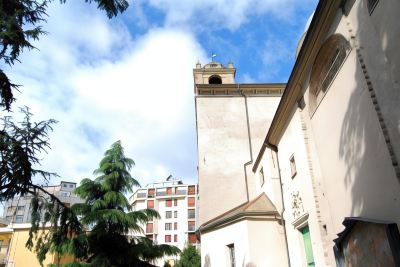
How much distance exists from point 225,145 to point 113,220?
10.8 metres

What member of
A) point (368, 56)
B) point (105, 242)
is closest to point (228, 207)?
point (105, 242)

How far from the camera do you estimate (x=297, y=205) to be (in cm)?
1117

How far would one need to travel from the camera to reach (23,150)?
6.54 m

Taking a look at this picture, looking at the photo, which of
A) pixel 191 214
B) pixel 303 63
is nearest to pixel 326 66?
pixel 303 63

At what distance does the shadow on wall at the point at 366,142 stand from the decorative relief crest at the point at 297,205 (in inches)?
130

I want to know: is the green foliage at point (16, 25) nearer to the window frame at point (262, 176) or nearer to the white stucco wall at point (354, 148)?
the white stucco wall at point (354, 148)

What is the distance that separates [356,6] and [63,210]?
754 centimetres

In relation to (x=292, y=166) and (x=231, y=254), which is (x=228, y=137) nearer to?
(x=231, y=254)

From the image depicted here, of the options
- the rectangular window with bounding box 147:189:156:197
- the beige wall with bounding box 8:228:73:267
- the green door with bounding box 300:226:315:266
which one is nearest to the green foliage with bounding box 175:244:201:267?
the beige wall with bounding box 8:228:73:267

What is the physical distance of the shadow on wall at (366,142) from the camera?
6.07m

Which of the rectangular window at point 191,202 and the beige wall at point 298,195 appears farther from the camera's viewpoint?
the rectangular window at point 191,202

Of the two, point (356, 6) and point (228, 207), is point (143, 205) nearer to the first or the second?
point (228, 207)

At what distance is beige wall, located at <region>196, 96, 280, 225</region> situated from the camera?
68.6 ft

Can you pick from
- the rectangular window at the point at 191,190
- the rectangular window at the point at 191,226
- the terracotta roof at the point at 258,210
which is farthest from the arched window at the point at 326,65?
the rectangular window at the point at 191,190
